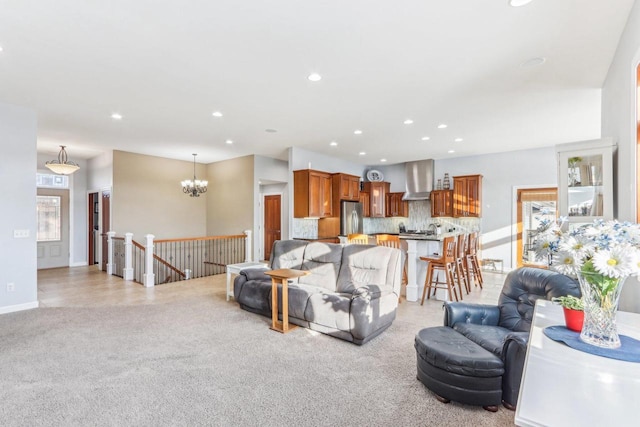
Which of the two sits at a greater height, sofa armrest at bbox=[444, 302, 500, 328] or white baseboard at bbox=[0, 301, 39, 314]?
sofa armrest at bbox=[444, 302, 500, 328]

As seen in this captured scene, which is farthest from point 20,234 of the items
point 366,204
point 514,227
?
point 514,227

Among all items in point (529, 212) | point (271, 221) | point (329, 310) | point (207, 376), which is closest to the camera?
point (207, 376)

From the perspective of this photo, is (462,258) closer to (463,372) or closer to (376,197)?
(463,372)

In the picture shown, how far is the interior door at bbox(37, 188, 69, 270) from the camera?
26.1 feet

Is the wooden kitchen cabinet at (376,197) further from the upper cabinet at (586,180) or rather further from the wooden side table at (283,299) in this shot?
the upper cabinet at (586,180)

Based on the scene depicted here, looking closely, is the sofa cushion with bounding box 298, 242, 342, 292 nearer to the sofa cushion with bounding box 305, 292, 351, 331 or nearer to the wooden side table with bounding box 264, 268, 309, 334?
the sofa cushion with bounding box 305, 292, 351, 331

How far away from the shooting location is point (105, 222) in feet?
26.0

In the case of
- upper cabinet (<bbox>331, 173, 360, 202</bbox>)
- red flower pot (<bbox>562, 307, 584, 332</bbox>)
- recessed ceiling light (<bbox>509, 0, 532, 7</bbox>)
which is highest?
recessed ceiling light (<bbox>509, 0, 532, 7</bbox>)

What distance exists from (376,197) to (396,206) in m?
0.68

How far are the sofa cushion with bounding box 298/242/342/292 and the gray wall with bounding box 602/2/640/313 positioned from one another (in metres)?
2.84

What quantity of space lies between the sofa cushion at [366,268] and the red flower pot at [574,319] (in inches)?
91.9

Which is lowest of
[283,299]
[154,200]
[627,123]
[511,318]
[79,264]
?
[79,264]

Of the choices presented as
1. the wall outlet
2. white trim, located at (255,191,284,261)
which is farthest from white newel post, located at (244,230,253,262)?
the wall outlet

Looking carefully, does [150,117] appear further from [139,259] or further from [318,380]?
[318,380]
